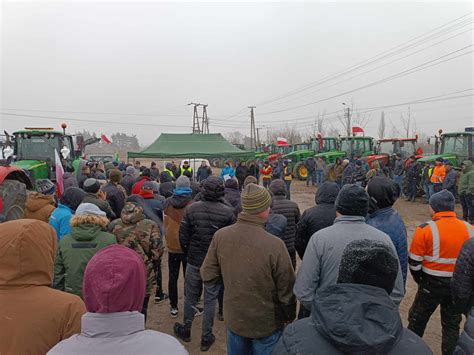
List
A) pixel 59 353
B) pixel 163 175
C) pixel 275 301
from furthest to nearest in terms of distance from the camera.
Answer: pixel 163 175 → pixel 275 301 → pixel 59 353

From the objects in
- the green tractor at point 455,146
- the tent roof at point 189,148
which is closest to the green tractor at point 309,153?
the green tractor at point 455,146

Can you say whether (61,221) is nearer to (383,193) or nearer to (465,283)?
(383,193)

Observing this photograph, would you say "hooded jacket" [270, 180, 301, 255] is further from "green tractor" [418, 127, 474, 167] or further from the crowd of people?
"green tractor" [418, 127, 474, 167]

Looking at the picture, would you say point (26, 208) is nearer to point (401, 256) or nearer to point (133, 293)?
point (133, 293)

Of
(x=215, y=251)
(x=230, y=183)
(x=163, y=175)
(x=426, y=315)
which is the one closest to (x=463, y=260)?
(x=426, y=315)

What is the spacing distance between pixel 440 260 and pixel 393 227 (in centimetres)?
47

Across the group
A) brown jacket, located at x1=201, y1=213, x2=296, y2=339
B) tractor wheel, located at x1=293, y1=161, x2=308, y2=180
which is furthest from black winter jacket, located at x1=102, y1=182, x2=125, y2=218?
tractor wheel, located at x1=293, y1=161, x2=308, y2=180

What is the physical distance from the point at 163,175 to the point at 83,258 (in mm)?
6750

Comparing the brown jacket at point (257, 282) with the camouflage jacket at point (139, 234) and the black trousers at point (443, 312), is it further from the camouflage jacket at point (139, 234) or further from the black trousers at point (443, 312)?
the black trousers at point (443, 312)

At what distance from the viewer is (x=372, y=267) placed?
5.19 feet

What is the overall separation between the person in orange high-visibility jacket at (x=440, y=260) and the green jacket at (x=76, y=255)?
108 inches

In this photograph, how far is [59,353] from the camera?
1.34m

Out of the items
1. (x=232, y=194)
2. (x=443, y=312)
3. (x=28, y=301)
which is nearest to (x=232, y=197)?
(x=232, y=194)

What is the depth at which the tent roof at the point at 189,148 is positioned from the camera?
484 inches
